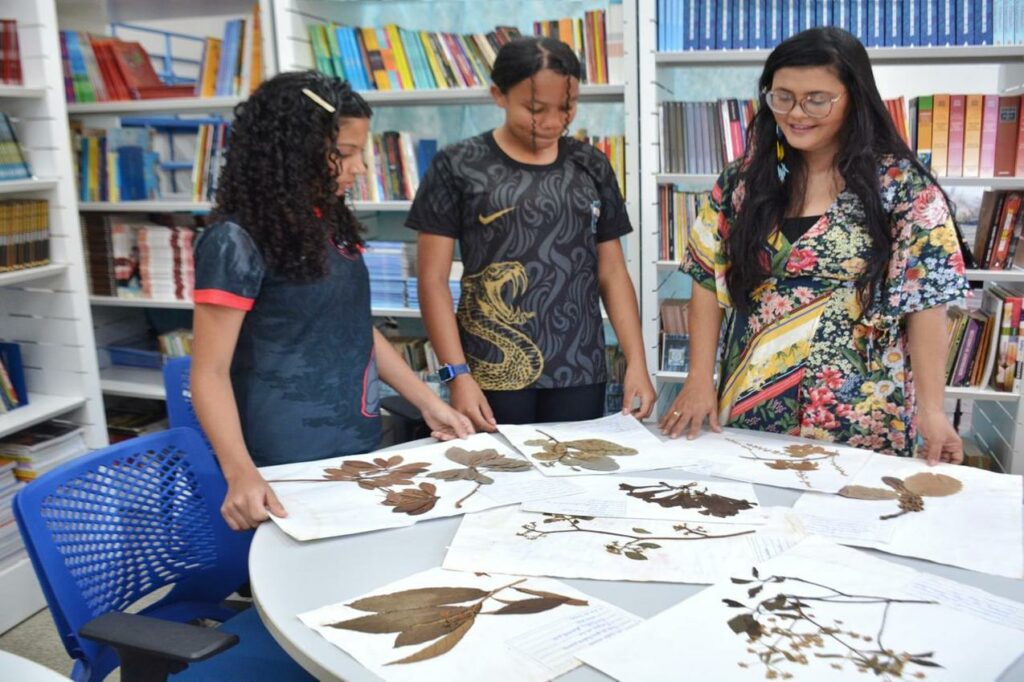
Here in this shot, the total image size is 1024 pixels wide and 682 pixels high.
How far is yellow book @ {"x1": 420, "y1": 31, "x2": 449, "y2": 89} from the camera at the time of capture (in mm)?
3044

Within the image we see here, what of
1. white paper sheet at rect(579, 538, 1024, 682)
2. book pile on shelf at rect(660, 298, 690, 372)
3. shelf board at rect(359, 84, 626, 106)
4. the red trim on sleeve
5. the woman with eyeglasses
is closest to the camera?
white paper sheet at rect(579, 538, 1024, 682)

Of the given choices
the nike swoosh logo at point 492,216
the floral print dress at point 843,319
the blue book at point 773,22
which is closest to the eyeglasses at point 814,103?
the floral print dress at point 843,319

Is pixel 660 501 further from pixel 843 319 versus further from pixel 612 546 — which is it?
pixel 843 319

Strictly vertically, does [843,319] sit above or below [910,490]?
above

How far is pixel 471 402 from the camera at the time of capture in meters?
1.82

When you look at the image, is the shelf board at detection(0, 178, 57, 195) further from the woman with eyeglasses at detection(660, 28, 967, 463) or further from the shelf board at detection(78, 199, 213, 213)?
the woman with eyeglasses at detection(660, 28, 967, 463)

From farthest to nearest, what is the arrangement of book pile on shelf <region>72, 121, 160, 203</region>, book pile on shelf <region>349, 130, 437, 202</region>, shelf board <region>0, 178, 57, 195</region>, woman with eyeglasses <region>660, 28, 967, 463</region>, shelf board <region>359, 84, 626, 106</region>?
book pile on shelf <region>72, 121, 160, 203</region>
book pile on shelf <region>349, 130, 437, 202</region>
shelf board <region>359, 84, 626, 106</region>
shelf board <region>0, 178, 57, 195</region>
woman with eyeglasses <region>660, 28, 967, 463</region>

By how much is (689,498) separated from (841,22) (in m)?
2.00

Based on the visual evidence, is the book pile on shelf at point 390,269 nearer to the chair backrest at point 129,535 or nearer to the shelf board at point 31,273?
the shelf board at point 31,273

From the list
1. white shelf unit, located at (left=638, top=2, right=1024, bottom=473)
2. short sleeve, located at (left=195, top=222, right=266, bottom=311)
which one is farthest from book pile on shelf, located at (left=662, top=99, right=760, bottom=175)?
short sleeve, located at (left=195, top=222, right=266, bottom=311)

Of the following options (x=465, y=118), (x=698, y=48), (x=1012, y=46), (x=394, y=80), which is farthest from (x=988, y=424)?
(x=394, y=80)

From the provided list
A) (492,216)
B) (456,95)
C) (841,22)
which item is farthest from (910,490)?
(456,95)

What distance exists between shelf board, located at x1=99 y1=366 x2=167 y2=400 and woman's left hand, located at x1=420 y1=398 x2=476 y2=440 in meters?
1.99

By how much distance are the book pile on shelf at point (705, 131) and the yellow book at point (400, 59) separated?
2.90 ft
